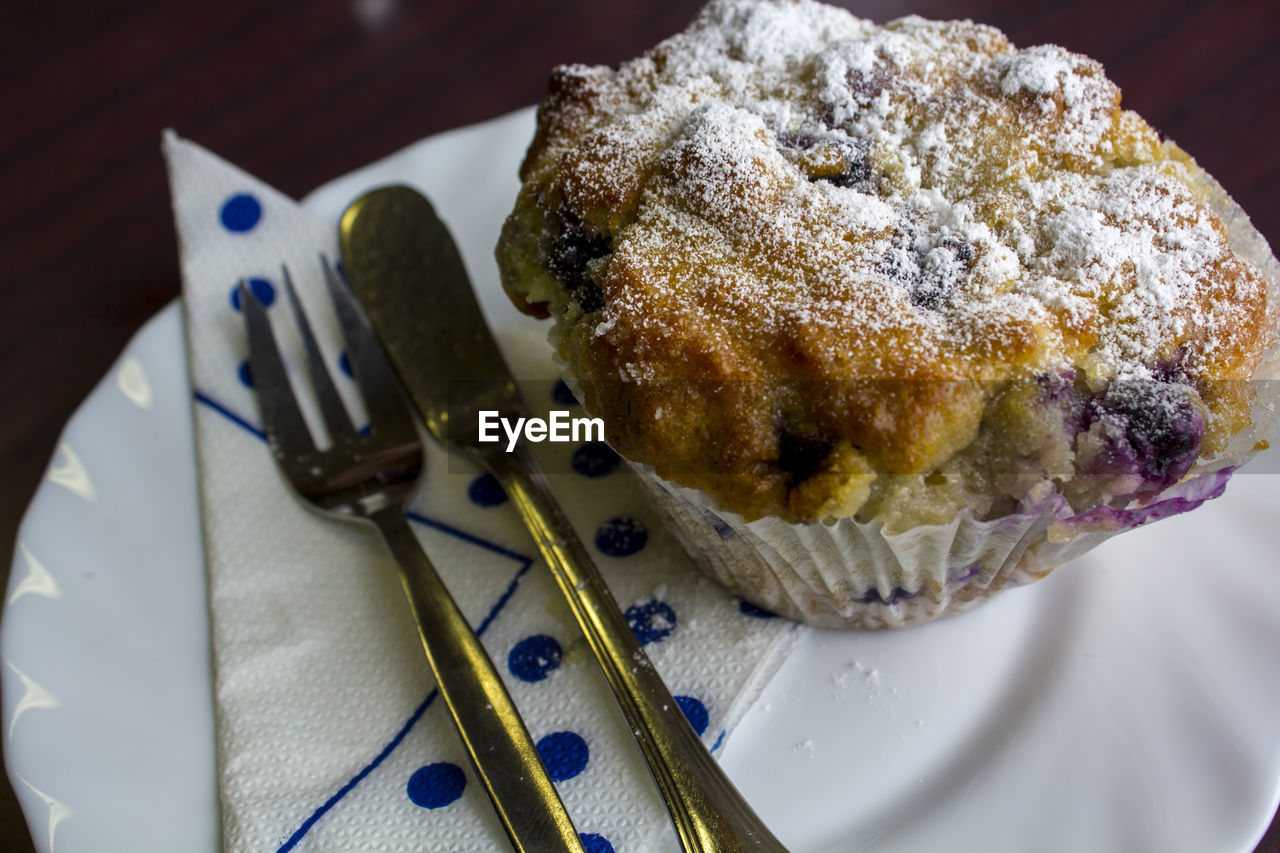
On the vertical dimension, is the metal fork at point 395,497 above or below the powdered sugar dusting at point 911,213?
below

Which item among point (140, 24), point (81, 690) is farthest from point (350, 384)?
point (140, 24)

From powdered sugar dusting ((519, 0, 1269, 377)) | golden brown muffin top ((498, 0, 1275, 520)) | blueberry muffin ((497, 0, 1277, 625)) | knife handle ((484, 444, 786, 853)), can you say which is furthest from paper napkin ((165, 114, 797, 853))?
powdered sugar dusting ((519, 0, 1269, 377))

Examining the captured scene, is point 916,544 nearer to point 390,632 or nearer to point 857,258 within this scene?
point 857,258

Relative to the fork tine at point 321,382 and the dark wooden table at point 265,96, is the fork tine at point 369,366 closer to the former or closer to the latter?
the fork tine at point 321,382

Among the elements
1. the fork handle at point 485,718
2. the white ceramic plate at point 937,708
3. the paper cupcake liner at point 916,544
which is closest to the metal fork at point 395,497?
the fork handle at point 485,718

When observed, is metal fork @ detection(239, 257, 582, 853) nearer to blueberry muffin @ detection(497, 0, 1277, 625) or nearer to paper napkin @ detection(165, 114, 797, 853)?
paper napkin @ detection(165, 114, 797, 853)

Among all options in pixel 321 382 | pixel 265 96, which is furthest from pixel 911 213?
pixel 265 96
